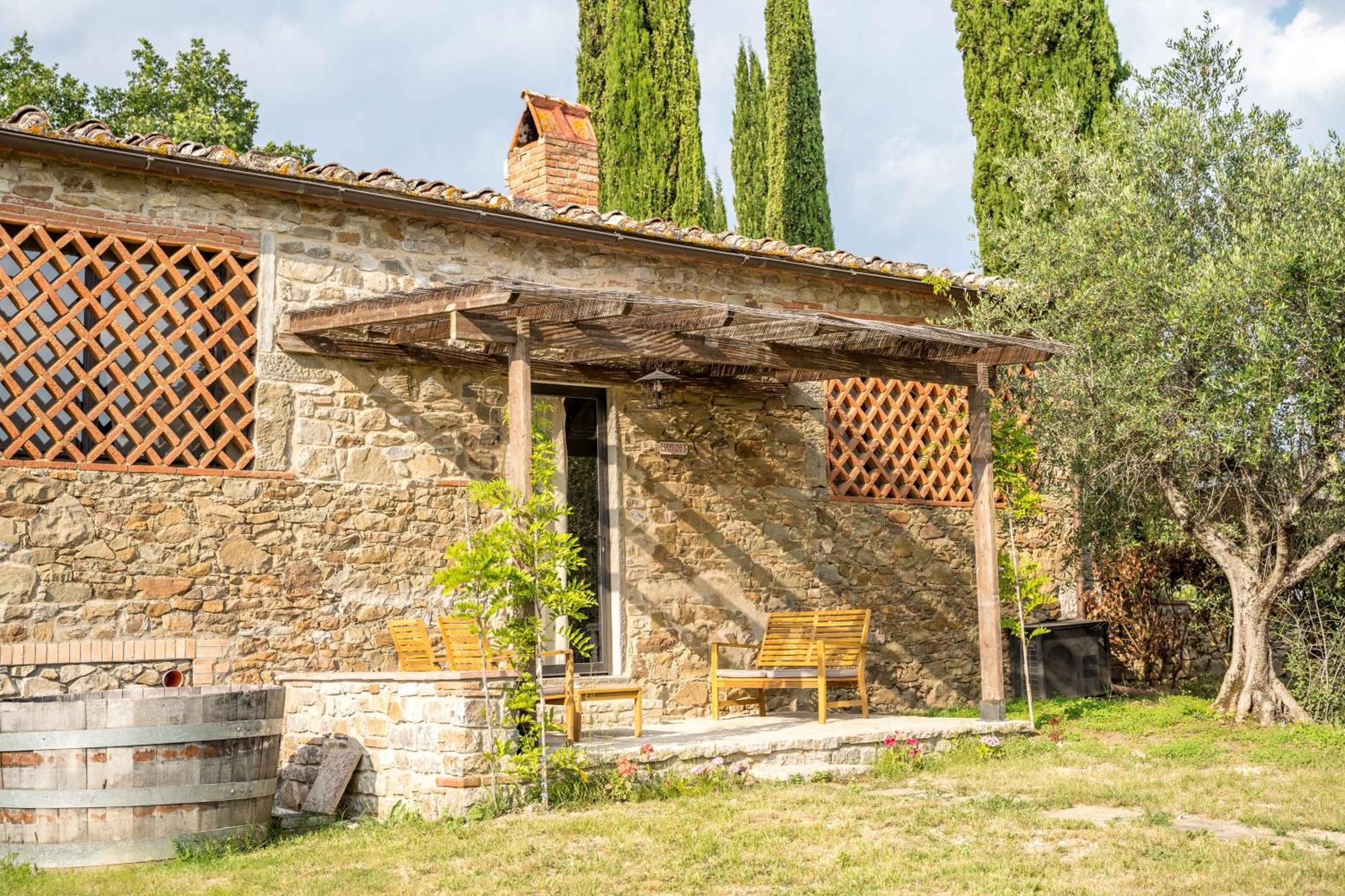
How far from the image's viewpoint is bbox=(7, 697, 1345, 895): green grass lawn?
404cm

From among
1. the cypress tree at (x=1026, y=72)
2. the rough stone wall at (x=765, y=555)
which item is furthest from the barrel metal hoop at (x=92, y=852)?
the cypress tree at (x=1026, y=72)

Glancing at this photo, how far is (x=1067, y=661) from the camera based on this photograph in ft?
29.0

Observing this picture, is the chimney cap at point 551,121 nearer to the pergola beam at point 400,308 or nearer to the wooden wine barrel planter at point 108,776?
the pergola beam at point 400,308

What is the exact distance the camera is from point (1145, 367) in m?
7.29

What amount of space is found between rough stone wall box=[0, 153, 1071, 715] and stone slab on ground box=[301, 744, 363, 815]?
1028 millimetres

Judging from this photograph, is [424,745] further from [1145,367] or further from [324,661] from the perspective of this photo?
[1145,367]

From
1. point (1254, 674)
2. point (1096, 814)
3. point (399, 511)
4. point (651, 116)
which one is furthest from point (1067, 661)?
point (651, 116)

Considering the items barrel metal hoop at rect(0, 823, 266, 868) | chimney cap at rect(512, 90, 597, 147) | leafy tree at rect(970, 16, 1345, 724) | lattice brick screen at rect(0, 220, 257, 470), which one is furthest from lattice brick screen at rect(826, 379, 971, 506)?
barrel metal hoop at rect(0, 823, 266, 868)

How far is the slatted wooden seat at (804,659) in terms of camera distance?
719 cm

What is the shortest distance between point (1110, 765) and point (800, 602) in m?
2.66

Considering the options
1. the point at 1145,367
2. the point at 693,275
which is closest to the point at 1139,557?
the point at 1145,367

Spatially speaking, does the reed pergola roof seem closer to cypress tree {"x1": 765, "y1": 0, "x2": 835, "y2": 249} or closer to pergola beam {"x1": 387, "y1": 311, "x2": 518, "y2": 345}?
pergola beam {"x1": 387, "y1": 311, "x2": 518, "y2": 345}

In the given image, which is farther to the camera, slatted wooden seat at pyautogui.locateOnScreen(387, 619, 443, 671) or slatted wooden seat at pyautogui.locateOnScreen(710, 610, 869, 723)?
slatted wooden seat at pyautogui.locateOnScreen(710, 610, 869, 723)

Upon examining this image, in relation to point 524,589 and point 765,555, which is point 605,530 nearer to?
point 765,555
